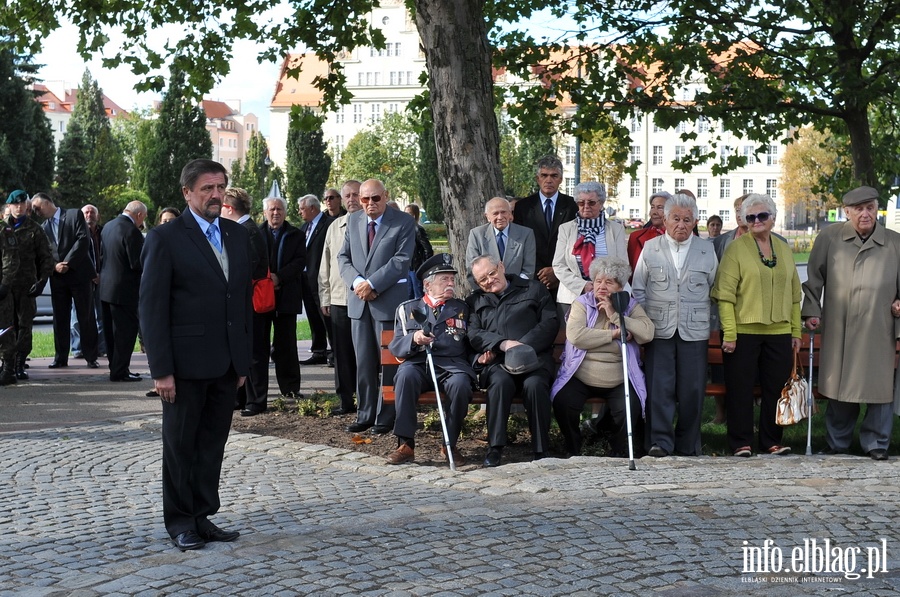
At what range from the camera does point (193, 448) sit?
6.45 metres

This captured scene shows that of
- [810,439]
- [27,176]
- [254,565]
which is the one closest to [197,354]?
[254,565]

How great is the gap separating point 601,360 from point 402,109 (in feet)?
391

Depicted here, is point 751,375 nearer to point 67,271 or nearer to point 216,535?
point 216,535

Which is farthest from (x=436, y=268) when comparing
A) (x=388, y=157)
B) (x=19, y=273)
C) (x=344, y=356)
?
(x=388, y=157)

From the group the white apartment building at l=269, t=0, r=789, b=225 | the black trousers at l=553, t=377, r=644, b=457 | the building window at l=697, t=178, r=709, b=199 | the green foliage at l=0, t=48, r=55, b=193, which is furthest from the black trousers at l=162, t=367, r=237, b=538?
the building window at l=697, t=178, r=709, b=199

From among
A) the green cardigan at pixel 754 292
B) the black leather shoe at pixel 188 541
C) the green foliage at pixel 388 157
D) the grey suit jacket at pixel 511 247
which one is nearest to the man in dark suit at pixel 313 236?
the grey suit jacket at pixel 511 247

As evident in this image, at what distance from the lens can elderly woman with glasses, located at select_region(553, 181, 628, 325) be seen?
9602 millimetres

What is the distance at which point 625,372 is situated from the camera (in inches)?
341

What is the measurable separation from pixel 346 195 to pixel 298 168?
90467 millimetres

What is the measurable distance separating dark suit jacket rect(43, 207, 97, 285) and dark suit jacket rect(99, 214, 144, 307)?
1.24 metres

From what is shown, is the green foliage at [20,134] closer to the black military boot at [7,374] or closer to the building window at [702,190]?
the black military boot at [7,374]

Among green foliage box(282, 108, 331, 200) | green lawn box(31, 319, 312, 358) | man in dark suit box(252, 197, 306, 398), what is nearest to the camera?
man in dark suit box(252, 197, 306, 398)

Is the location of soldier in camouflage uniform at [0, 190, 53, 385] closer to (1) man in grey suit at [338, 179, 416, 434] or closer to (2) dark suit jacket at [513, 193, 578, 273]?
(1) man in grey suit at [338, 179, 416, 434]

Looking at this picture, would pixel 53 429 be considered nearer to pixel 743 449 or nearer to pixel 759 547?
pixel 743 449
